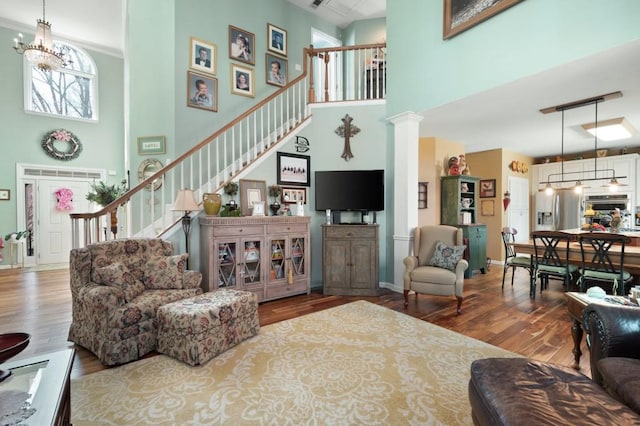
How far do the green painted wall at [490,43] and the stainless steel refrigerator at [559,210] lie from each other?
5262 millimetres

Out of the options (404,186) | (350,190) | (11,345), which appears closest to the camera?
(11,345)

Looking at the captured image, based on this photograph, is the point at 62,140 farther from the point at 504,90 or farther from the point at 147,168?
the point at 504,90

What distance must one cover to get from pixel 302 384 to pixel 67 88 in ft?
28.1

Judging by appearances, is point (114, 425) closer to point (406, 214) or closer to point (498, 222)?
point (406, 214)

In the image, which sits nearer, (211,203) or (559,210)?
(211,203)

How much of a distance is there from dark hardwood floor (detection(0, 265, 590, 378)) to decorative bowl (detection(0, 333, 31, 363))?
1.19 m

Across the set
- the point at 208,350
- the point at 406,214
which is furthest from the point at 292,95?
the point at 208,350

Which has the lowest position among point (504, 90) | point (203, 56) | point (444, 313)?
point (444, 313)

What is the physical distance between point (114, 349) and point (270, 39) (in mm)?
5532

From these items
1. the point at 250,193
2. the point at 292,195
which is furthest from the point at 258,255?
the point at 292,195

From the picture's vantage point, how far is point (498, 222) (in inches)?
261

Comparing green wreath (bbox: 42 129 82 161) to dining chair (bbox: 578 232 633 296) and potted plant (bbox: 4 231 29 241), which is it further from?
dining chair (bbox: 578 232 633 296)

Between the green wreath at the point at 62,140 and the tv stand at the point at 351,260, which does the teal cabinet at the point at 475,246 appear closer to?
the tv stand at the point at 351,260

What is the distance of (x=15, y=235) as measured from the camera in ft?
19.9
